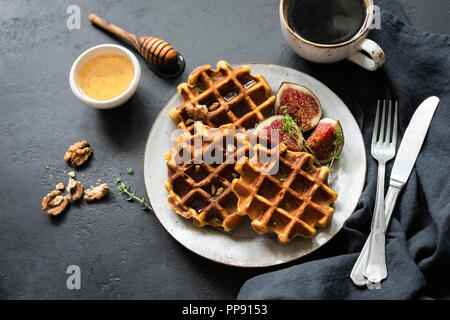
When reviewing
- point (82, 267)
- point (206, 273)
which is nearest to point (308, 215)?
point (206, 273)

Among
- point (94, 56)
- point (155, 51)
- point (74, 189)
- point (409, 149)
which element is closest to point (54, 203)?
point (74, 189)

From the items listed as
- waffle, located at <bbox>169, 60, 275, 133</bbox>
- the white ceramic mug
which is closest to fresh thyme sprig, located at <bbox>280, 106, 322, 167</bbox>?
waffle, located at <bbox>169, 60, 275, 133</bbox>

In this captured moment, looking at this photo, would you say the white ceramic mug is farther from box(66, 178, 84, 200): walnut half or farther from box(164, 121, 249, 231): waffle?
box(66, 178, 84, 200): walnut half

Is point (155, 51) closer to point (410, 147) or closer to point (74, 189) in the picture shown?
point (74, 189)

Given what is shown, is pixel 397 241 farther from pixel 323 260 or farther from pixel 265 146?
pixel 265 146

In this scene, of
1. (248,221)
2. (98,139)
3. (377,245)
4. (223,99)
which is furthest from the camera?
(98,139)
